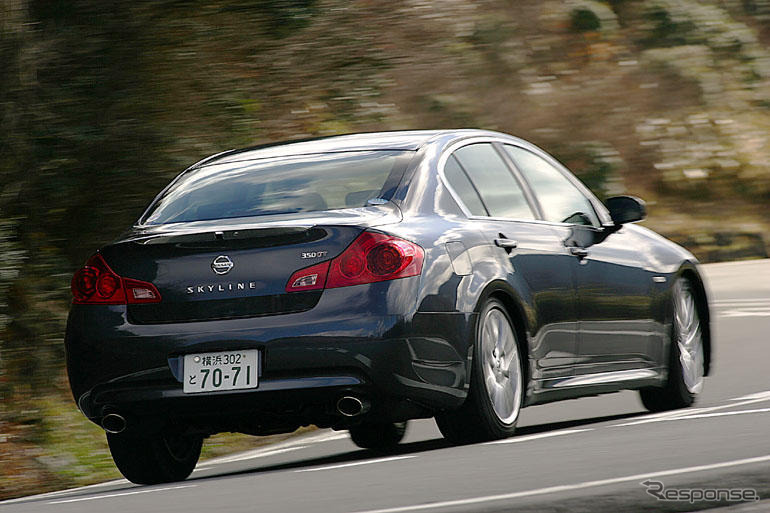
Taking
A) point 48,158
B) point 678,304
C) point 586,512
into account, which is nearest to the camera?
point 586,512

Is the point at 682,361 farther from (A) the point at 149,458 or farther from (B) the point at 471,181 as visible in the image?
(A) the point at 149,458

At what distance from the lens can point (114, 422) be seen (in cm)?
794

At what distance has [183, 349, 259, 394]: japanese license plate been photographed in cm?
758

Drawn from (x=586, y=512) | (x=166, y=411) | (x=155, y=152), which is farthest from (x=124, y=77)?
(x=586, y=512)

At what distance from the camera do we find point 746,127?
3438 centimetres

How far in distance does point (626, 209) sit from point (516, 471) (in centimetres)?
317

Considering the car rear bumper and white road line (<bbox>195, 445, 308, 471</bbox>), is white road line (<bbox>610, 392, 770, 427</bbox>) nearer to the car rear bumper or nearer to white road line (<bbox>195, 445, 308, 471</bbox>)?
the car rear bumper

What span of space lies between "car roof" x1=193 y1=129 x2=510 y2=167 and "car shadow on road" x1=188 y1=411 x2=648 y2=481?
1.49 m

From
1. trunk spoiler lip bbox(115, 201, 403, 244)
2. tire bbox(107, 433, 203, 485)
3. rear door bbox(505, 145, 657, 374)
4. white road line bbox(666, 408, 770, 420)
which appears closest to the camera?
trunk spoiler lip bbox(115, 201, 403, 244)

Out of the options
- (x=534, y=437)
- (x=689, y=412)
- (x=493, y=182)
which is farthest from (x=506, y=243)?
(x=689, y=412)

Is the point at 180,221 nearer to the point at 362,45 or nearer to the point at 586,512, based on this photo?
the point at 586,512

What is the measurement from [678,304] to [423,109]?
41.5ft

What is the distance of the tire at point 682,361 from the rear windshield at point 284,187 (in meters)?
2.48

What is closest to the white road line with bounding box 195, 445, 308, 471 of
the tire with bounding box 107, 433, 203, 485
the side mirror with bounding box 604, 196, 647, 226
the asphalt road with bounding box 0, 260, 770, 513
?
the asphalt road with bounding box 0, 260, 770, 513
